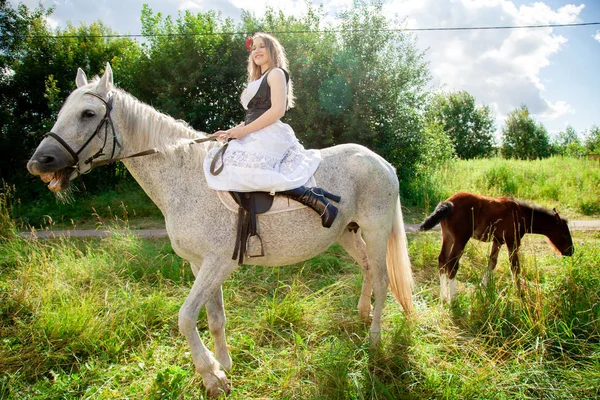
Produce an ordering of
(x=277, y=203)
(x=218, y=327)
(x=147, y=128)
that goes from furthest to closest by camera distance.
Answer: (x=218, y=327) < (x=277, y=203) < (x=147, y=128)

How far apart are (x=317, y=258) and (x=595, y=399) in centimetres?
361

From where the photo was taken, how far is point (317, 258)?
5.52m

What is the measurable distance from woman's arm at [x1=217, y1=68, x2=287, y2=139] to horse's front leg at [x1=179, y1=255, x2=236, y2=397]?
1.01 m

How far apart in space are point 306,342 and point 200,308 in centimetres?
119

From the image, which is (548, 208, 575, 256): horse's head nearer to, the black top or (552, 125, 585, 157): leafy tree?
the black top

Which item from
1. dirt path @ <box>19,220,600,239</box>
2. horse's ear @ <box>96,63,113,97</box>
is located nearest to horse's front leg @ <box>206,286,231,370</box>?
horse's ear @ <box>96,63,113,97</box>

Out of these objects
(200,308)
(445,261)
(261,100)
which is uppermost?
(261,100)

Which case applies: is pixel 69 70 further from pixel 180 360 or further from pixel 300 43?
pixel 180 360

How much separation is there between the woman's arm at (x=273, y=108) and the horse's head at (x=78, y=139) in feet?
2.99

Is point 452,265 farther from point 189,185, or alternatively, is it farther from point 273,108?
point 189,185

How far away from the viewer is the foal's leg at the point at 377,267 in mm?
3355

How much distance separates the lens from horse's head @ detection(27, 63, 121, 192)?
2307 mm

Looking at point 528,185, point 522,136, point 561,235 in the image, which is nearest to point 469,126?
point 522,136

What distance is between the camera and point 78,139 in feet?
7.97
